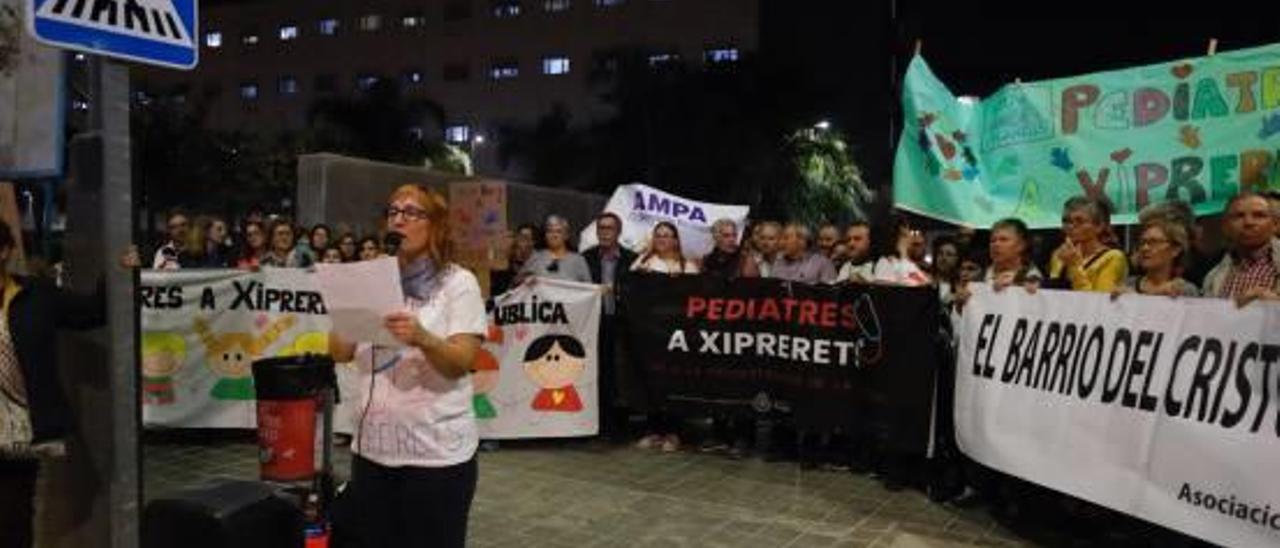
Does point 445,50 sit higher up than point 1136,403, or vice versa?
point 445,50

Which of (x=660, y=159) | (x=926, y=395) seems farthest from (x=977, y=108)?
(x=660, y=159)

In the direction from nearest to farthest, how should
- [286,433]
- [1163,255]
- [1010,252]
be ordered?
[286,433], [1163,255], [1010,252]

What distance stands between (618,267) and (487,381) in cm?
148

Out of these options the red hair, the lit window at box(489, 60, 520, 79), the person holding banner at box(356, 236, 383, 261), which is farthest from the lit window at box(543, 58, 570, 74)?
the red hair

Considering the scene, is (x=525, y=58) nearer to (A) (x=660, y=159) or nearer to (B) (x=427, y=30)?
(B) (x=427, y=30)

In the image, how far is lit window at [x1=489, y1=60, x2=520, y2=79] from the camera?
76812 millimetres

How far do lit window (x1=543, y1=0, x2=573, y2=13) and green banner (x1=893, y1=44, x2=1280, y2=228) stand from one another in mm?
68712

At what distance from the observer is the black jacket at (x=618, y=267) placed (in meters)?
8.80

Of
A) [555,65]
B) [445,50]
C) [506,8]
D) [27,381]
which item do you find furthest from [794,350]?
[445,50]

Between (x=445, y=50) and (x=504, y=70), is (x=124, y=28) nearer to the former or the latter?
(x=504, y=70)

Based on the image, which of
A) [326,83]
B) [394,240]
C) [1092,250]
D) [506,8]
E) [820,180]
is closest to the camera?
[394,240]

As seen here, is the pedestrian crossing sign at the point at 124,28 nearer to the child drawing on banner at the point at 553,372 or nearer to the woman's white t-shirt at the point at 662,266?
the child drawing on banner at the point at 553,372

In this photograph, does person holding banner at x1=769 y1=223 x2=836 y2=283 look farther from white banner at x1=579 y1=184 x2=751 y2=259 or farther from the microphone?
the microphone

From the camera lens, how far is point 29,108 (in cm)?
466
